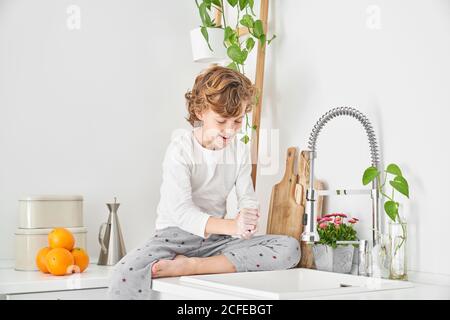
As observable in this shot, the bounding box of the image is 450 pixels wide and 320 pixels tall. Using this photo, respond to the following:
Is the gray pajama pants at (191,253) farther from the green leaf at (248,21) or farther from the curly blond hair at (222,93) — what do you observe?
the green leaf at (248,21)

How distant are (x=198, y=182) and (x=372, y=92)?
0.51 metres

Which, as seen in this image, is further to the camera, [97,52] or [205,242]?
[97,52]

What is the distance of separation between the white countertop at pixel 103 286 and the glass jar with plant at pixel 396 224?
54 mm

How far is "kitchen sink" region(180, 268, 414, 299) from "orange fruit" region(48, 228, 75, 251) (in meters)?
0.47

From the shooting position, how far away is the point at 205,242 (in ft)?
5.77

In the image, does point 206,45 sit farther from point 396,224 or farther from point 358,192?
point 396,224

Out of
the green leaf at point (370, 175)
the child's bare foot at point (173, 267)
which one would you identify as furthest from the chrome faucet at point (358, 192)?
the child's bare foot at point (173, 267)

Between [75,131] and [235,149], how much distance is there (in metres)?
0.57

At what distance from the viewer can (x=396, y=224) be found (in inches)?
62.5

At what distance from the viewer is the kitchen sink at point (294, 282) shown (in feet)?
4.65

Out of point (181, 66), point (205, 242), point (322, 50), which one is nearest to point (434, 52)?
point (322, 50)

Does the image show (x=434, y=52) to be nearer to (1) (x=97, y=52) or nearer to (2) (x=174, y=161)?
(2) (x=174, y=161)

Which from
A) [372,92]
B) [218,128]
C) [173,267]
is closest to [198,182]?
[218,128]
